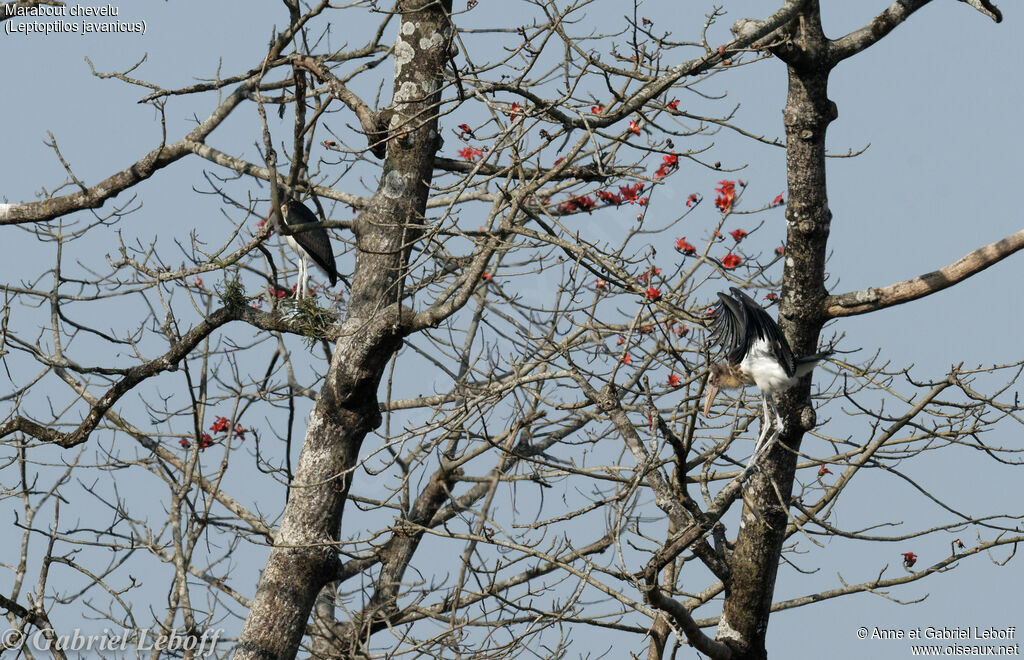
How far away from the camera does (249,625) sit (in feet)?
18.3

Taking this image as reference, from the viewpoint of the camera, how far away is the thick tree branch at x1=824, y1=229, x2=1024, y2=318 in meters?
4.68

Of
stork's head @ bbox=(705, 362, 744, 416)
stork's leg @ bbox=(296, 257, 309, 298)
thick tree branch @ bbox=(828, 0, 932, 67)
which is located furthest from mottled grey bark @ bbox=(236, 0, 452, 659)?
thick tree branch @ bbox=(828, 0, 932, 67)

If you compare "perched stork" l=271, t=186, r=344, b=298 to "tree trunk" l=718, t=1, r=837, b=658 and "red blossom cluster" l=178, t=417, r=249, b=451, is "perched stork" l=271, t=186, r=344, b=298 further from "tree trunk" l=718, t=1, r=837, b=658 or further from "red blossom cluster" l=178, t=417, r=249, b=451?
A: "tree trunk" l=718, t=1, r=837, b=658

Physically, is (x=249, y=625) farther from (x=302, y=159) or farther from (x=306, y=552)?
(x=302, y=159)

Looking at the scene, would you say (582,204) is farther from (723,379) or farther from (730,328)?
(730,328)

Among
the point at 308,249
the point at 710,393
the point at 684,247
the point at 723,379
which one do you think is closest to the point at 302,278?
the point at 308,249

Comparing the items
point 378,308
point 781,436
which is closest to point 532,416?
point 378,308

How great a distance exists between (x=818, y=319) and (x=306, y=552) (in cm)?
298

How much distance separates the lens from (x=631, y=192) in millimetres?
6574

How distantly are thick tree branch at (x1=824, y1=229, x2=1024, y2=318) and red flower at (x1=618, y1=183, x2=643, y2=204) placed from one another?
186 centimetres

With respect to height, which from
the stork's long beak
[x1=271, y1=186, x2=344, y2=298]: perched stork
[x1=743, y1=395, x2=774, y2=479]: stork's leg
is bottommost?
[x1=743, y1=395, x2=774, y2=479]: stork's leg

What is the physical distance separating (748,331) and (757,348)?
127mm

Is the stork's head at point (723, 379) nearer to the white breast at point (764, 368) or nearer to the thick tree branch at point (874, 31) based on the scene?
the white breast at point (764, 368)

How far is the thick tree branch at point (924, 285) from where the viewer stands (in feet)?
15.4
